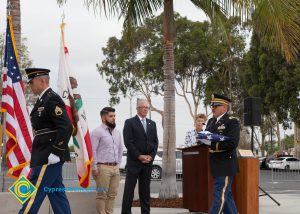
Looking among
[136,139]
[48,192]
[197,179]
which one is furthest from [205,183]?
[48,192]

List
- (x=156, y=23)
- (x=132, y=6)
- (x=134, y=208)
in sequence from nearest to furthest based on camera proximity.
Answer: (x=134, y=208) → (x=132, y=6) → (x=156, y=23)

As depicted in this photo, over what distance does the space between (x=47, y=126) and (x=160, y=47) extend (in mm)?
33797

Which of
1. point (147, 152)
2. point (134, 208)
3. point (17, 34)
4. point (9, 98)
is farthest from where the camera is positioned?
point (134, 208)

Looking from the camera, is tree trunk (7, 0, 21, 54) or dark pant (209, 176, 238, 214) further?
tree trunk (7, 0, 21, 54)

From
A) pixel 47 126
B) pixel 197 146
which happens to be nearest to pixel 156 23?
pixel 197 146

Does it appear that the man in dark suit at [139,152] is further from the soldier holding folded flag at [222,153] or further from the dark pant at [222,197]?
the dark pant at [222,197]

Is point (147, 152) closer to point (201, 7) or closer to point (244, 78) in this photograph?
Result: point (201, 7)

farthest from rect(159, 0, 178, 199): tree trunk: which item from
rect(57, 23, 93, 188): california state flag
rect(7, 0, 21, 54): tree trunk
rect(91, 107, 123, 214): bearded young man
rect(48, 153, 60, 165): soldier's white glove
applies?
rect(48, 153, 60, 165): soldier's white glove

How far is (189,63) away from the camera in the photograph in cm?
4053

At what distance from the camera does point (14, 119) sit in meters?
8.48

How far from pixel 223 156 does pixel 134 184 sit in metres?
1.75

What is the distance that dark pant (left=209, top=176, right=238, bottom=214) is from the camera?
25.9ft

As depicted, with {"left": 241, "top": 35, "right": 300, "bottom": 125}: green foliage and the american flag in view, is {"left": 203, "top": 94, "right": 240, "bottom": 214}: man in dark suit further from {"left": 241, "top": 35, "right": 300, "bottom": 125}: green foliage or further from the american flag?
{"left": 241, "top": 35, "right": 300, "bottom": 125}: green foliage

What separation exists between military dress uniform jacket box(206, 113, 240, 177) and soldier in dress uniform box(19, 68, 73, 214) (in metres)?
2.28
